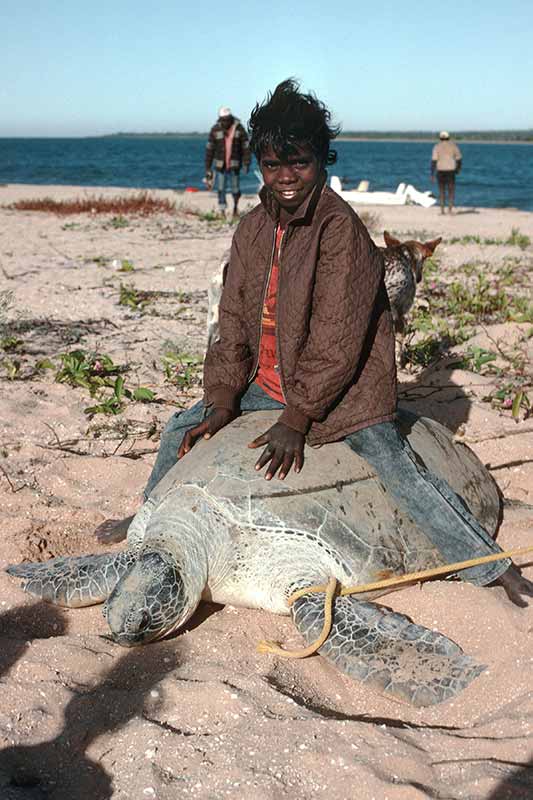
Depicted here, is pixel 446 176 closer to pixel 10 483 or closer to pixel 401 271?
pixel 401 271

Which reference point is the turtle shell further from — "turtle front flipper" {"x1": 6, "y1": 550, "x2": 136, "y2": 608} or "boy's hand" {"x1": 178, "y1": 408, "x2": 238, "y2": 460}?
"turtle front flipper" {"x1": 6, "y1": 550, "x2": 136, "y2": 608}

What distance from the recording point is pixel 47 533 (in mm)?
3098

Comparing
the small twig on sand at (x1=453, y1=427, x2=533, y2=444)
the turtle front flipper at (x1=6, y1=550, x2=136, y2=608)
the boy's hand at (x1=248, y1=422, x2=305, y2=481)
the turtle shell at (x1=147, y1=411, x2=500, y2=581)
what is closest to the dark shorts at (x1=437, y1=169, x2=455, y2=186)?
the small twig on sand at (x1=453, y1=427, x2=533, y2=444)

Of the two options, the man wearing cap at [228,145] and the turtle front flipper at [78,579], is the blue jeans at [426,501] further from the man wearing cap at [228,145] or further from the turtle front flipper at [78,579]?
the man wearing cap at [228,145]

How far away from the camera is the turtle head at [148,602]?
2234 mm

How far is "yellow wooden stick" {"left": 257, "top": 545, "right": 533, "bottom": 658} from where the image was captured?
229 centimetres

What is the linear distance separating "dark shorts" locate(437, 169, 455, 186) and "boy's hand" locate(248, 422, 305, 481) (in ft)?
41.4

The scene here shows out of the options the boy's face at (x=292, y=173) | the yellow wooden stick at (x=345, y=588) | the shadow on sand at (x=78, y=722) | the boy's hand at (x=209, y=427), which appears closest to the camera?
the shadow on sand at (x=78, y=722)

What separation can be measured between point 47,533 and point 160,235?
7.42m

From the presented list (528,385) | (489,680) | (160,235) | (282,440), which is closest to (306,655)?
(489,680)

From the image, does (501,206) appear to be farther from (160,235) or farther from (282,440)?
(282,440)

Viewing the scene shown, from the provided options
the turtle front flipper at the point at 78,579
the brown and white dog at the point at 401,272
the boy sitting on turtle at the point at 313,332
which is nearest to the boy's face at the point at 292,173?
the boy sitting on turtle at the point at 313,332

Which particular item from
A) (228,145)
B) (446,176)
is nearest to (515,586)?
(228,145)

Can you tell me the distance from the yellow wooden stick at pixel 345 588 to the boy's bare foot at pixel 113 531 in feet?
2.83
